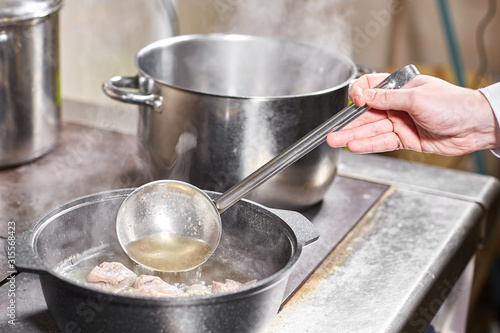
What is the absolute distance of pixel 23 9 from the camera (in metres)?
1.07

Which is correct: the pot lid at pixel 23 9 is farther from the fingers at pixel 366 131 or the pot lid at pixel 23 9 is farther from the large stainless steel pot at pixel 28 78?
the fingers at pixel 366 131

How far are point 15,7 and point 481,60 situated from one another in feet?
6.98

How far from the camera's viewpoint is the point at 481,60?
8.63 ft

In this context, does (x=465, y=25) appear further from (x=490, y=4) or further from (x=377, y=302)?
(x=377, y=302)

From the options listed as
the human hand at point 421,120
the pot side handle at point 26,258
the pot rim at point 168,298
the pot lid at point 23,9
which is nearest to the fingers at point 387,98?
the human hand at point 421,120

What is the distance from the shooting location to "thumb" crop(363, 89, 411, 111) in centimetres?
86

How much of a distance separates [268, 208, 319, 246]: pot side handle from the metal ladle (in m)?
0.06

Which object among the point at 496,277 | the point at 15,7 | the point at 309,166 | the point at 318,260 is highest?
the point at 15,7

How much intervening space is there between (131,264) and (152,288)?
134 mm

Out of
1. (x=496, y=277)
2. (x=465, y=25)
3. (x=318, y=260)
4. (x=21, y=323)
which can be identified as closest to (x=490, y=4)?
(x=465, y=25)

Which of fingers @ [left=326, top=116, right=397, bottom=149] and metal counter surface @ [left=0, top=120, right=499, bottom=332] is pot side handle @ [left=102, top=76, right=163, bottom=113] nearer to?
metal counter surface @ [left=0, top=120, right=499, bottom=332]

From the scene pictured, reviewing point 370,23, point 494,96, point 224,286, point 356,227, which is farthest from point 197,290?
point 370,23

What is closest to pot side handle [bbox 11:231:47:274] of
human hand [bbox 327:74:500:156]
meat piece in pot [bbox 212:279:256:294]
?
meat piece in pot [bbox 212:279:256:294]

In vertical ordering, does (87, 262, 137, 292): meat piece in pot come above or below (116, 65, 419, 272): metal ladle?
below
